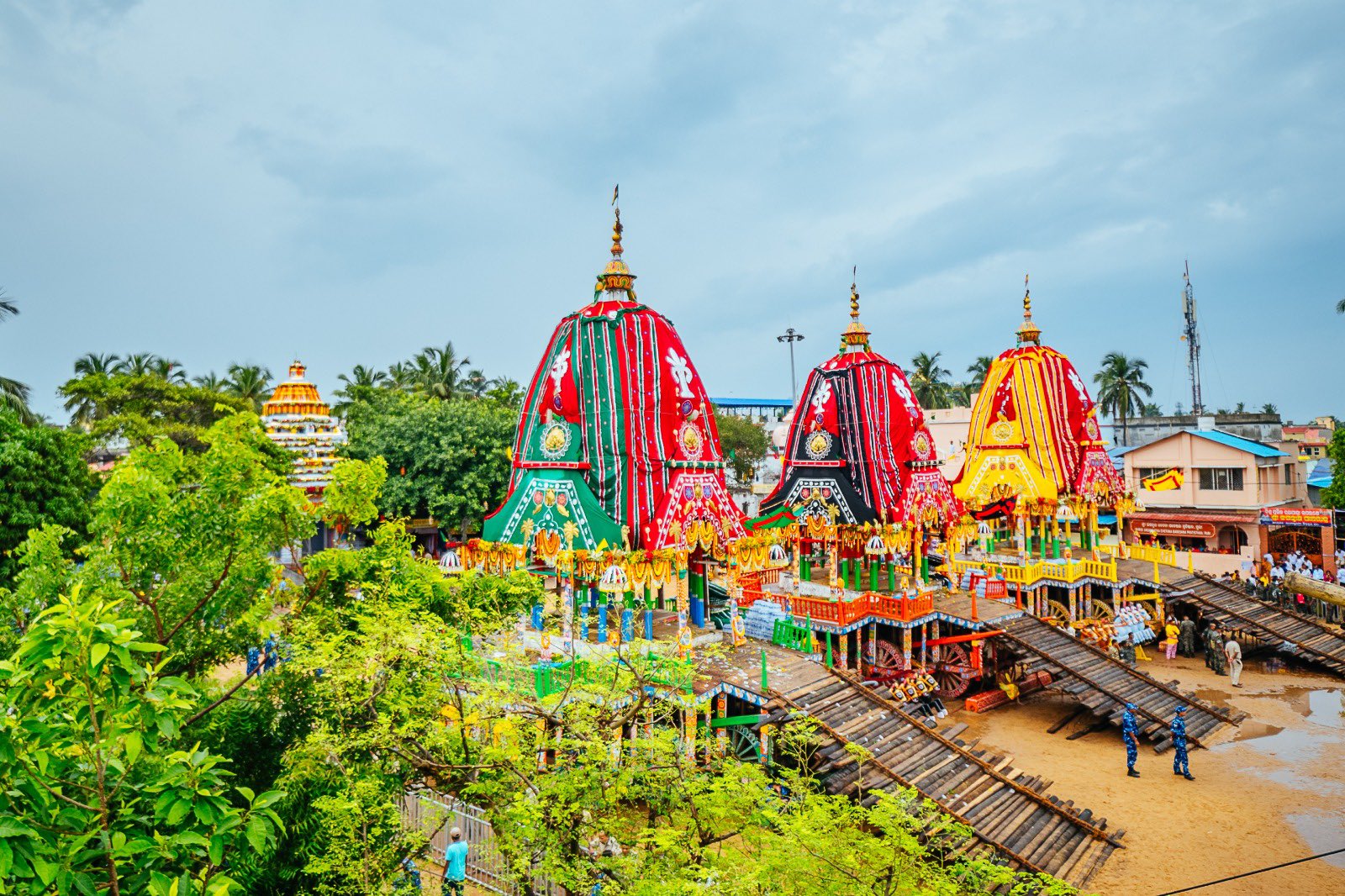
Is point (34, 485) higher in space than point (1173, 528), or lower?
higher

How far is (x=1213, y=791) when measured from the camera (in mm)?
14664

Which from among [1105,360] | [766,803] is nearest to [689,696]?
[766,803]

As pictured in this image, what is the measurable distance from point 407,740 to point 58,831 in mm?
4019

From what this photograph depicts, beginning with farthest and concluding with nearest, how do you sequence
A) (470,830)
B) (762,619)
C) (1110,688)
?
(1110,688) → (762,619) → (470,830)

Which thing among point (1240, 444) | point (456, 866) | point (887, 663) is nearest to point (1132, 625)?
point (887, 663)

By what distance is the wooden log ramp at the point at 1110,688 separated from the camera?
56.9 ft

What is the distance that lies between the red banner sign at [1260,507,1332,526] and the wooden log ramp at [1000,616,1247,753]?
14.9m

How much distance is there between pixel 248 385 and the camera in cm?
3881

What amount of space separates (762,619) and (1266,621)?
16262 millimetres

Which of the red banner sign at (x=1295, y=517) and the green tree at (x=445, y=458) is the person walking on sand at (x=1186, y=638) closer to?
the red banner sign at (x=1295, y=517)

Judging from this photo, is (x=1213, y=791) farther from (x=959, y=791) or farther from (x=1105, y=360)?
(x=1105, y=360)

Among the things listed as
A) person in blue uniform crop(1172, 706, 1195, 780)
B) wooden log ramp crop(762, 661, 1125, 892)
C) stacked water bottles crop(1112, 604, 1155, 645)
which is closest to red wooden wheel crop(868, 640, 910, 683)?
wooden log ramp crop(762, 661, 1125, 892)

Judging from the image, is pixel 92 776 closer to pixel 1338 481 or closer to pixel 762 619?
pixel 762 619

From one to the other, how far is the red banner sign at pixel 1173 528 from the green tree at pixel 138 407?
36.5 meters
